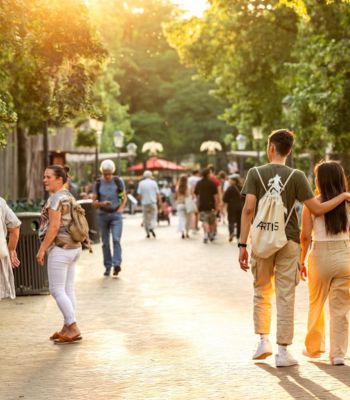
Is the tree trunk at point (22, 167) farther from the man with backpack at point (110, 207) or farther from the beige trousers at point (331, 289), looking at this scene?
the beige trousers at point (331, 289)

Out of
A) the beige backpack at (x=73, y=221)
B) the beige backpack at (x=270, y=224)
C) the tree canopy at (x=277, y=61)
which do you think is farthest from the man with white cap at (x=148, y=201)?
the beige backpack at (x=270, y=224)

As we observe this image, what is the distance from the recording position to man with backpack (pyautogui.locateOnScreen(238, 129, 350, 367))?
8.30m

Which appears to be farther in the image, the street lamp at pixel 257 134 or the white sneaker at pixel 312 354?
the street lamp at pixel 257 134

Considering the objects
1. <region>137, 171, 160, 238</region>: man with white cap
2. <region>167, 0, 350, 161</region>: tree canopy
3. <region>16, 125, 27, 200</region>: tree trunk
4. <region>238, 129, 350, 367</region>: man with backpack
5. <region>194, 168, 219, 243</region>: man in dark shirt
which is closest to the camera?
<region>238, 129, 350, 367</region>: man with backpack

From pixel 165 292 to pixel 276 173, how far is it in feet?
20.0

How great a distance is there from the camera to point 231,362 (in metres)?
8.50

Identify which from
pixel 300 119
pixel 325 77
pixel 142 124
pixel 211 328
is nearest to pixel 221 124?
pixel 142 124

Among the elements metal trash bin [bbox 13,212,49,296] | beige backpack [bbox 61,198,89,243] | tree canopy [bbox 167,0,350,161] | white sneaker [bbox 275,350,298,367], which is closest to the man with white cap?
tree canopy [bbox 167,0,350,161]

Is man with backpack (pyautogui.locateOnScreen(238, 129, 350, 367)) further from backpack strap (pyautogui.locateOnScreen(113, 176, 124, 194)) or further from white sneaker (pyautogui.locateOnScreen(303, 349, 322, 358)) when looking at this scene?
backpack strap (pyautogui.locateOnScreen(113, 176, 124, 194))

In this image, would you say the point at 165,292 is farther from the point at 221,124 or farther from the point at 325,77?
the point at 221,124

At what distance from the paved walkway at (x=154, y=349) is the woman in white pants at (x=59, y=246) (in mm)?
217

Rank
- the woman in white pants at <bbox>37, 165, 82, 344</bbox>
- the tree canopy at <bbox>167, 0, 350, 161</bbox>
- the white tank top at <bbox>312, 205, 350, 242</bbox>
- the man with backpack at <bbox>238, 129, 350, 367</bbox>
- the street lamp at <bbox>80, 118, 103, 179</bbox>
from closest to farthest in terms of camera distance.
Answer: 1. the man with backpack at <bbox>238, 129, 350, 367</bbox>
2. the white tank top at <bbox>312, 205, 350, 242</bbox>
3. the woman in white pants at <bbox>37, 165, 82, 344</bbox>
4. the tree canopy at <bbox>167, 0, 350, 161</bbox>
5. the street lamp at <bbox>80, 118, 103, 179</bbox>

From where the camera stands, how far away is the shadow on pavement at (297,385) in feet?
23.2

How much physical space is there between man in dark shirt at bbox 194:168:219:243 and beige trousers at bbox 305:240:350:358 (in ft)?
56.3
